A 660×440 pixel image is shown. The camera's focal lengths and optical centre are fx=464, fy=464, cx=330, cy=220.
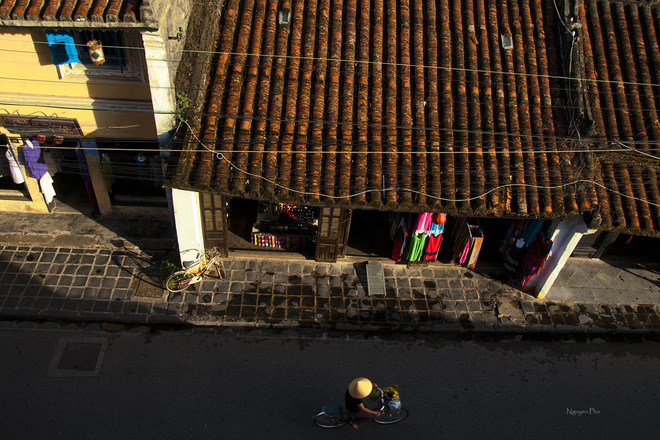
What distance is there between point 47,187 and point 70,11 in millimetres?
6120

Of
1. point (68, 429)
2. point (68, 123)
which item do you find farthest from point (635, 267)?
point (68, 123)

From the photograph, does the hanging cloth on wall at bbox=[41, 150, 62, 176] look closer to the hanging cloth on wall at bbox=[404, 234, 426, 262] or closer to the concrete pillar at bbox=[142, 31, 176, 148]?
the concrete pillar at bbox=[142, 31, 176, 148]

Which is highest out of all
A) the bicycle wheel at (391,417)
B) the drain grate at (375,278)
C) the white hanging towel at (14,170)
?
the white hanging towel at (14,170)

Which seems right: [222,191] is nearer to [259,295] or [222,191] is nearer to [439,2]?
[259,295]

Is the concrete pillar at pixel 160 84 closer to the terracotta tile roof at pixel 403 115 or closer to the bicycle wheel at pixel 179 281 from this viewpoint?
the terracotta tile roof at pixel 403 115

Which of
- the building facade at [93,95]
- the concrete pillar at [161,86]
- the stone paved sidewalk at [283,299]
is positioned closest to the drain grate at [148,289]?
the stone paved sidewalk at [283,299]

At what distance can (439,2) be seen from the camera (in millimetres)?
12211

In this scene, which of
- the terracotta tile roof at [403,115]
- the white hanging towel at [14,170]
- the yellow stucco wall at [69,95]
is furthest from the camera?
the white hanging towel at [14,170]

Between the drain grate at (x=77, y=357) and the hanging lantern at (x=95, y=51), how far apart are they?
644 centimetres

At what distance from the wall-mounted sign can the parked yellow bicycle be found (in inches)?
179

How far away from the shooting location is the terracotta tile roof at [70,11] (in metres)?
9.06

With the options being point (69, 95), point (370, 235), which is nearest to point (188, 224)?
point (69, 95)

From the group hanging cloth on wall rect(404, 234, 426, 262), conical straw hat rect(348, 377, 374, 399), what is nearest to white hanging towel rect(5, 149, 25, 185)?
conical straw hat rect(348, 377, 374, 399)

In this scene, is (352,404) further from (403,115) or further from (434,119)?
(434,119)
